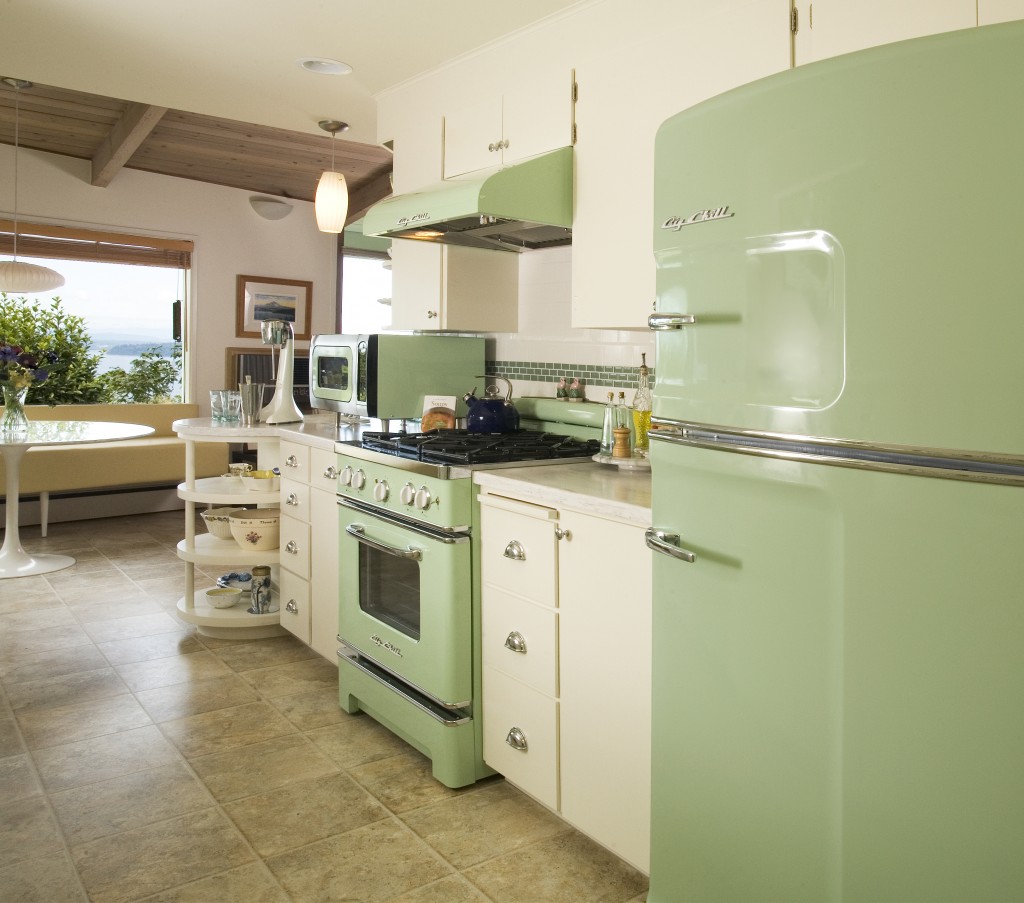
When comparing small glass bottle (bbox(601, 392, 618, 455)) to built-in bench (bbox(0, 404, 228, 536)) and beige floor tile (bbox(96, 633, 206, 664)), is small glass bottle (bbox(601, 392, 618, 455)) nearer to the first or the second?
beige floor tile (bbox(96, 633, 206, 664))

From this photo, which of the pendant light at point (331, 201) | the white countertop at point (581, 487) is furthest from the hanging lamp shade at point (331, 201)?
the white countertop at point (581, 487)

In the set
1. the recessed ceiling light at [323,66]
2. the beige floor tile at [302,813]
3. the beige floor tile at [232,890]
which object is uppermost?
the recessed ceiling light at [323,66]

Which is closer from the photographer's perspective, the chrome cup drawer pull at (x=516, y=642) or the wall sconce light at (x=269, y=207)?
the chrome cup drawer pull at (x=516, y=642)

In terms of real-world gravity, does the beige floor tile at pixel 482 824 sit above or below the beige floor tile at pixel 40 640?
below

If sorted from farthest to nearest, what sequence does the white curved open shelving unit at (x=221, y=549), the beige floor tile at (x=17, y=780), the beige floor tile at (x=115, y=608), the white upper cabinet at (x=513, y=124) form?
the beige floor tile at (x=115, y=608), the white curved open shelving unit at (x=221, y=549), the white upper cabinet at (x=513, y=124), the beige floor tile at (x=17, y=780)

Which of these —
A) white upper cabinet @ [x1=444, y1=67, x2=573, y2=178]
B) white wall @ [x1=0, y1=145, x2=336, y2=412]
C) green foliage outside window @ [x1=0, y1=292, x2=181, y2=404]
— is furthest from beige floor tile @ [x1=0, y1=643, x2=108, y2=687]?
A: white wall @ [x1=0, y1=145, x2=336, y2=412]

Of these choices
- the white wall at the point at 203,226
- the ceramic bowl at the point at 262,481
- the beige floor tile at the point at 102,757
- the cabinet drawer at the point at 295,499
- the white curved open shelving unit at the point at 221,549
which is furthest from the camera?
the white wall at the point at 203,226

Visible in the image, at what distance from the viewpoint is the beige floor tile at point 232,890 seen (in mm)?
1966

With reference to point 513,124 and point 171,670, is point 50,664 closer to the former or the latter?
point 171,670

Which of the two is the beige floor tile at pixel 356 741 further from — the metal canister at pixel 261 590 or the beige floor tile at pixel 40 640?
the beige floor tile at pixel 40 640

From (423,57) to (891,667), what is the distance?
9.00 feet

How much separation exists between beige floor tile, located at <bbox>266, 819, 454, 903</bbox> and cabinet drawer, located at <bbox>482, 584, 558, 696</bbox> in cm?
49

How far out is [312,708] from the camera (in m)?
3.09

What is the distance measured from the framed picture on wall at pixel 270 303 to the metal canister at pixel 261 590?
12.1 feet
